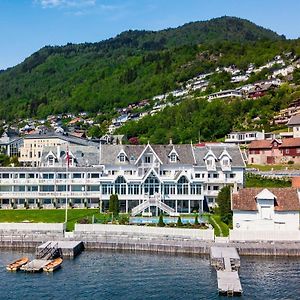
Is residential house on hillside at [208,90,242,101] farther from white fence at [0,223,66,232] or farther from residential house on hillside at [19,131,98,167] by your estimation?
white fence at [0,223,66,232]

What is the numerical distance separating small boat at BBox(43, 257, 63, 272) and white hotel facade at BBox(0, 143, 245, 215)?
2082cm

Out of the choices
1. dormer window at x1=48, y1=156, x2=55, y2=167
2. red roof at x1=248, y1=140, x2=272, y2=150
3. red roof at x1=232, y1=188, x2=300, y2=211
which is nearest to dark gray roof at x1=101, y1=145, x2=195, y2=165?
dormer window at x1=48, y1=156, x2=55, y2=167

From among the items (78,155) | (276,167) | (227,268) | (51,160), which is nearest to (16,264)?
(227,268)

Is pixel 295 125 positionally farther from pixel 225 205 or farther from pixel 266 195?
pixel 266 195

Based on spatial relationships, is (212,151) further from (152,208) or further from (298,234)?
(298,234)

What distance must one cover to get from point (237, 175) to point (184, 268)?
30.3 metres

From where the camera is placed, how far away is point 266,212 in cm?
5788

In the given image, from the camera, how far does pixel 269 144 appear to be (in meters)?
108

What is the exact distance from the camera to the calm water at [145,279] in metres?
40.6

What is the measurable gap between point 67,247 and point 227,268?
16063 mm

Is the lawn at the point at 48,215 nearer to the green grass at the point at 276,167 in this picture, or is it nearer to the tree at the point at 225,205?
the tree at the point at 225,205

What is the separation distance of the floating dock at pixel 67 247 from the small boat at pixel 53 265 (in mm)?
1995

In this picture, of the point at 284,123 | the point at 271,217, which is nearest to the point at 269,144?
the point at 284,123

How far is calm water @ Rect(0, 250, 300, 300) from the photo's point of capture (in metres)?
40.6
